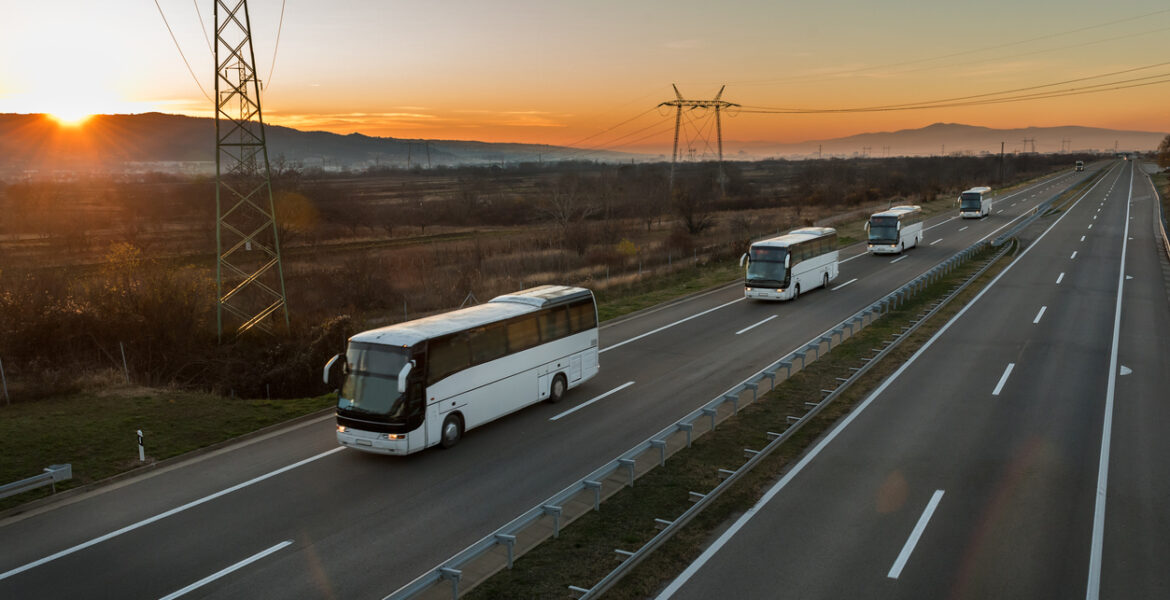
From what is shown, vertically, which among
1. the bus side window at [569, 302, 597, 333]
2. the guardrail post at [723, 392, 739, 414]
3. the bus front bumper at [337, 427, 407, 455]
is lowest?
the bus front bumper at [337, 427, 407, 455]

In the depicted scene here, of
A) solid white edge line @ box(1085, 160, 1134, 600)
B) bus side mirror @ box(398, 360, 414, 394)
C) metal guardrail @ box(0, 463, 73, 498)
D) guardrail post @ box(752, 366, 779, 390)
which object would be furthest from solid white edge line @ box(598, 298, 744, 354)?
metal guardrail @ box(0, 463, 73, 498)

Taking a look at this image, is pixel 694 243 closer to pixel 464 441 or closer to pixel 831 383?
pixel 831 383

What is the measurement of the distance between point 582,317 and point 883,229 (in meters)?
36.3

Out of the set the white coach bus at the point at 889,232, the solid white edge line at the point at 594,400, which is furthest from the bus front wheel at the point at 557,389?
the white coach bus at the point at 889,232

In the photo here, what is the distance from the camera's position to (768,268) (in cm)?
3406

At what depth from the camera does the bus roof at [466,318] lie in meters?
15.8

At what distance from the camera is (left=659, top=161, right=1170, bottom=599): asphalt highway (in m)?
10.5

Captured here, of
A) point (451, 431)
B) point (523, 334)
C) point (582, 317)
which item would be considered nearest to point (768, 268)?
point (582, 317)

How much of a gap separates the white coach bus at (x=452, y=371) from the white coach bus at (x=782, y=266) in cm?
1613

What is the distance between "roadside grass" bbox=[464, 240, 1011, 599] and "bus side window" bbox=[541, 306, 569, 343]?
5.33 metres

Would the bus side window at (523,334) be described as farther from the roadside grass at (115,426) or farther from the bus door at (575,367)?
the roadside grass at (115,426)

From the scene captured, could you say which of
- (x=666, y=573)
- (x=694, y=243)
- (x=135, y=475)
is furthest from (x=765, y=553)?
(x=694, y=243)

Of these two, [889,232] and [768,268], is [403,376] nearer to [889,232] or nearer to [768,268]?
[768,268]

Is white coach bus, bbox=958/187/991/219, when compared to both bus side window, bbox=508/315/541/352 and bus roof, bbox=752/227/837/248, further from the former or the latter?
bus side window, bbox=508/315/541/352
